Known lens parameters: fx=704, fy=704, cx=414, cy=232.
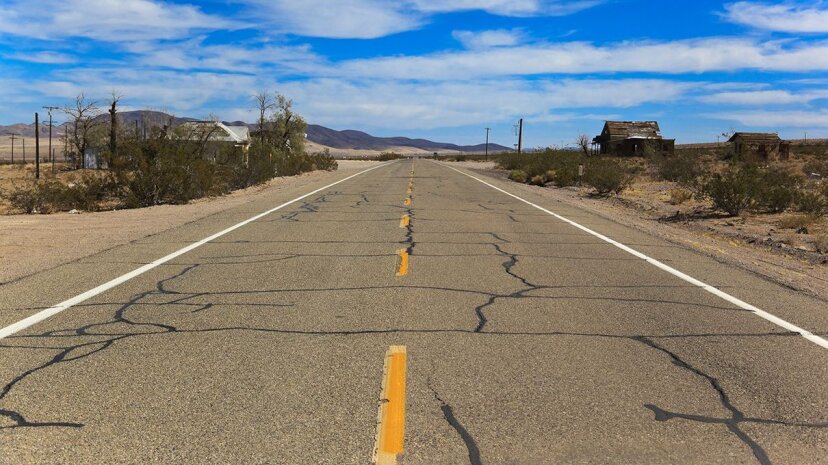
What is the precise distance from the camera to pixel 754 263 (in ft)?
39.6

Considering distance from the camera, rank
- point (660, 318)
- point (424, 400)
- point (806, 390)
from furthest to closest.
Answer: point (660, 318) → point (806, 390) → point (424, 400)

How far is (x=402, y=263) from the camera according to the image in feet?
35.6

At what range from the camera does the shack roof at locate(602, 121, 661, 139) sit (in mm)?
83325

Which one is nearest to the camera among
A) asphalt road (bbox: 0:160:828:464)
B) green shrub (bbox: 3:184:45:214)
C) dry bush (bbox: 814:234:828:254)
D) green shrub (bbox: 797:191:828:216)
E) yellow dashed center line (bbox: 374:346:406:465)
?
yellow dashed center line (bbox: 374:346:406:465)

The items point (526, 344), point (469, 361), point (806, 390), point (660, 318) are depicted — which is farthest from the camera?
point (660, 318)

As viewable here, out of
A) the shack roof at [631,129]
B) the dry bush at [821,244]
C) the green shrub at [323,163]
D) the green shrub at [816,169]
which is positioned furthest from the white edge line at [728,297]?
the shack roof at [631,129]

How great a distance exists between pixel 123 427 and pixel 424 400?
6.45 feet

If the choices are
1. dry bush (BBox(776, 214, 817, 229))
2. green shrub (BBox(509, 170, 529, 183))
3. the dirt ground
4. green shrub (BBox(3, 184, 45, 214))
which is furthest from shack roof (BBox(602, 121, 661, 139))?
green shrub (BBox(3, 184, 45, 214))

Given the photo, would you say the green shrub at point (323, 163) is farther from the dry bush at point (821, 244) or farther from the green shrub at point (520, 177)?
the dry bush at point (821, 244)

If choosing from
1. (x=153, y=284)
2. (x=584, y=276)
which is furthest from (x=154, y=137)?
(x=584, y=276)

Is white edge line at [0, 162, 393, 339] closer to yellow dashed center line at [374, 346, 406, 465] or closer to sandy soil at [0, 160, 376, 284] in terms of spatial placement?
sandy soil at [0, 160, 376, 284]

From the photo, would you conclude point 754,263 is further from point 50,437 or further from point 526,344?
point 50,437

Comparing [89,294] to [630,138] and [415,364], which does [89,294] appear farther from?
[630,138]

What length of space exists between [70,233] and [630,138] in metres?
74.4
